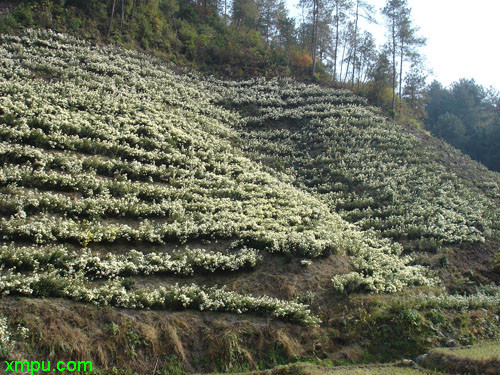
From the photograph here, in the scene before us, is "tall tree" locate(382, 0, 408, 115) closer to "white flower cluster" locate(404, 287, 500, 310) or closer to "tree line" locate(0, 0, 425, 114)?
"tree line" locate(0, 0, 425, 114)

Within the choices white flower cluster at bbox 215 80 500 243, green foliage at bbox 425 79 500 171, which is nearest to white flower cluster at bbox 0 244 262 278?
white flower cluster at bbox 215 80 500 243

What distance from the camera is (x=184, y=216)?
13.6m

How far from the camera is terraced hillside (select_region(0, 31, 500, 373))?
795cm

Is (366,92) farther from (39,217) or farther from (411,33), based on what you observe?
(39,217)

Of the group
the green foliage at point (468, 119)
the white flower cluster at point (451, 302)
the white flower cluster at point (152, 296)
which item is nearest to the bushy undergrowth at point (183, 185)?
the white flower cluster at point (152, 296)

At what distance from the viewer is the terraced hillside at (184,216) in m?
7.95

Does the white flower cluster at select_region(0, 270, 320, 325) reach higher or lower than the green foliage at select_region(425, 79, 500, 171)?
Answer: lower

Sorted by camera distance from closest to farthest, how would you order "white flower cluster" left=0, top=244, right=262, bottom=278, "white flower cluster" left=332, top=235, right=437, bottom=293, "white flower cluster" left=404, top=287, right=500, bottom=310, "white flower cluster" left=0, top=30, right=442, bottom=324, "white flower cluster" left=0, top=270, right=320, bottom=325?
1. "white flower cluster" left=0, top=270, right=320, bottom=325
2. "white flower cluster" left=0, top=244, right=262, bottom=278
3. "white flower cluster" left=0, top=30, right=442, bottom=324
4. "white flower cluster" left=404, top=287, right=500, bottom=310
5. "white flower cluster" left=332, top=235, right=437, bottom=293

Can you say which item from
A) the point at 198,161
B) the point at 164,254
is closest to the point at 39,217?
the point at 164,254

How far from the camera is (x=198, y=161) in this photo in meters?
19.3

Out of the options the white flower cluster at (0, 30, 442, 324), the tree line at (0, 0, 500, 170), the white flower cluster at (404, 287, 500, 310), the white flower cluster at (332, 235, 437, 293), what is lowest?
the white flower cluster at (404, 287, 500, 310)

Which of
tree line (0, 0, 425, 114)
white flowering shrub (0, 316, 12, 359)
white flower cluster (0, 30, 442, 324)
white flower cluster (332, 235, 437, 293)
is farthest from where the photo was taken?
tree line (0, 0, 425, 114)

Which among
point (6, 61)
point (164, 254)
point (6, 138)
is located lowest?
point (164, 254)

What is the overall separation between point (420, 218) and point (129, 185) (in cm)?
1461
